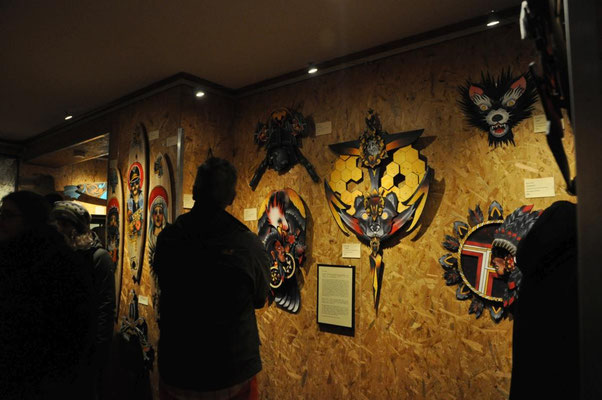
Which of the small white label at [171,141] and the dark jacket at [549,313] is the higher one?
the small white label at [171,141]

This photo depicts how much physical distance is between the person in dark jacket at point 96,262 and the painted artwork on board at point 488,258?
6.19 ft

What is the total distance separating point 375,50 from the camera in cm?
270

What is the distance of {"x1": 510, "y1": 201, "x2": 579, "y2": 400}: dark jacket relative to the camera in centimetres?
88

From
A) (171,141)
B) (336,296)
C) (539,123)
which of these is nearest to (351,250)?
(336,296)

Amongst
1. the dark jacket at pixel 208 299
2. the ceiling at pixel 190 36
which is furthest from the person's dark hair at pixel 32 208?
the ceiling at pixel 190 36

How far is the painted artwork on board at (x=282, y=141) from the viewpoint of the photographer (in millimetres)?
3064

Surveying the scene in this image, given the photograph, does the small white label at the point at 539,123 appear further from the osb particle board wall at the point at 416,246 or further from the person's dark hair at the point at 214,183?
the person's dark hair at the point at 214,183

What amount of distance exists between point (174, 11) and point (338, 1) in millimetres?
922

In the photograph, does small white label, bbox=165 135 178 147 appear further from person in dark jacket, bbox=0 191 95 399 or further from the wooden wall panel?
person in dark jacket, bbox=0 191 95 399

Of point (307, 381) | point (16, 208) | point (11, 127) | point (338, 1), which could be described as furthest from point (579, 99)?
point (11, 127)

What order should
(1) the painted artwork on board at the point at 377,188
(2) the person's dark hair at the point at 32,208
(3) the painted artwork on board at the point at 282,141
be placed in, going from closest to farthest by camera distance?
(2) the person's dark hair at the point at 32,208 → (1) the painted artwork on board at the point at 377,188 → (3) the painted artwork on board at the point at 282,141

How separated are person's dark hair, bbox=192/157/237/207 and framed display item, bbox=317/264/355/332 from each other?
1331mm

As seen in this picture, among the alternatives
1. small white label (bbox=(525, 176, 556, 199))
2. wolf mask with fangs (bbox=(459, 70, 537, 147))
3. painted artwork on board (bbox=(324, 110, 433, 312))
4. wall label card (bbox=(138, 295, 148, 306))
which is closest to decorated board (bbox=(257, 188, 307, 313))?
painted artwork on board (bbox=(324, 110, 433, 312))

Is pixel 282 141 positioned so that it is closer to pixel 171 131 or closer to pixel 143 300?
pixel 171 131
